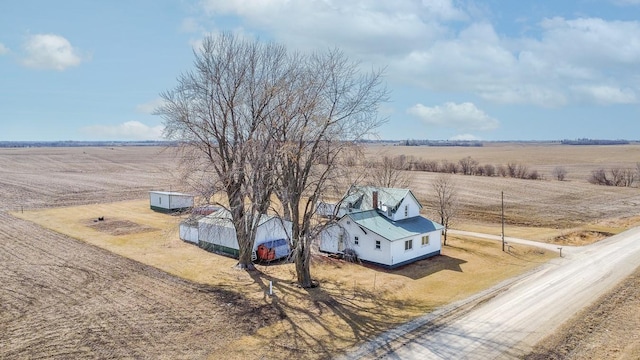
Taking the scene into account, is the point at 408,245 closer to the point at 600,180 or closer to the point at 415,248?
the point at 415,248

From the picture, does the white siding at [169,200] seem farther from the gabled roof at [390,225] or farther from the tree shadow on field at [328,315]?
the tree shadow on field at [328,315]

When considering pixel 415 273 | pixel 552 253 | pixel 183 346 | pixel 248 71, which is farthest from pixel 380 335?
pixel 552 253

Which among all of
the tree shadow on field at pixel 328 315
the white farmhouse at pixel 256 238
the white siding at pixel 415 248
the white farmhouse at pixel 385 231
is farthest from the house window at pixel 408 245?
the white farmhouse at pixel 256 238

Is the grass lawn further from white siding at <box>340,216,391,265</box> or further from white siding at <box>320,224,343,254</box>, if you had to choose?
white siding at <box>320,224,343,254</box>

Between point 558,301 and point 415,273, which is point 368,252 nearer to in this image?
point 415,273

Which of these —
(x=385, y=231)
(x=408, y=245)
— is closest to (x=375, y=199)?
(x=385, y=231)

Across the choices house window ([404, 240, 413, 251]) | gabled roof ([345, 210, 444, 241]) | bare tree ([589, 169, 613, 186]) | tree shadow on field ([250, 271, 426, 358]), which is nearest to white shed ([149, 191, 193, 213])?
gabled roof ([345, 210, 444, 241])
